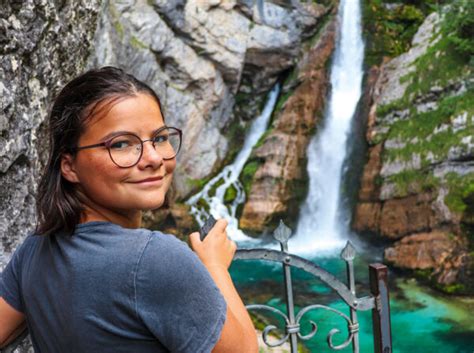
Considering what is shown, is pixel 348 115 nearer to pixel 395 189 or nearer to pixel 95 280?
pixel 395 189

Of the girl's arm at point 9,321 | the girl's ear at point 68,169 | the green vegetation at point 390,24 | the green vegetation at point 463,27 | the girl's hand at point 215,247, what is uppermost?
the green vegetation at point 390,24

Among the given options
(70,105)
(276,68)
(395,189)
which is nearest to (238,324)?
Answer: (70,105)

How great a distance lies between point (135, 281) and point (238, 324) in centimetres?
28

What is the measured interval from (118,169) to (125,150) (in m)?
0.05

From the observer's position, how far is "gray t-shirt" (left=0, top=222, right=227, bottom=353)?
1.07 meters

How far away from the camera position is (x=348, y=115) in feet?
42.1

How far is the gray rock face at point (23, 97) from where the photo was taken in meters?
2.48

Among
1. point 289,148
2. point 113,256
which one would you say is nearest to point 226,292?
point 113,256

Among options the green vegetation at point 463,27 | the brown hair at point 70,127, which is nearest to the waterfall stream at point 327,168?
the green vegetation at point 463,27

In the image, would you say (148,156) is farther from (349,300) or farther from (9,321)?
(349,300)

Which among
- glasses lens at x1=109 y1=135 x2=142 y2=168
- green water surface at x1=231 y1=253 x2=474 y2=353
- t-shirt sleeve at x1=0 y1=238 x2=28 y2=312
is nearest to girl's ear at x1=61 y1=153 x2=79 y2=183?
glasses lens at x1=109 y1=135 x2=142 y2=168

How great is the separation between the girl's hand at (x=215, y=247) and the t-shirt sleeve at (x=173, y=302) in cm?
24

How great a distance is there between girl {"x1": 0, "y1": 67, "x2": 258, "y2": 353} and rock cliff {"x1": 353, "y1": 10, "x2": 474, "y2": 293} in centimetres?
798

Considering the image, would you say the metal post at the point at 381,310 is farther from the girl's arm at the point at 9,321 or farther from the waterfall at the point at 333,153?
the waterfall at the point at 333,153
